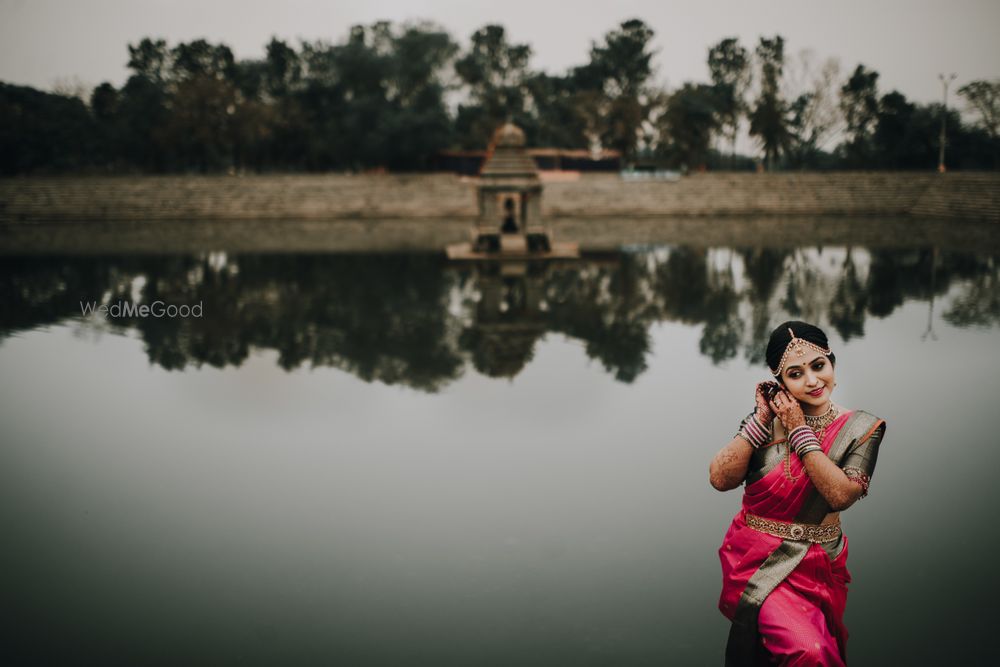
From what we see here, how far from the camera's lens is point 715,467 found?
3.09 metres

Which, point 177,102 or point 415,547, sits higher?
point 177,102

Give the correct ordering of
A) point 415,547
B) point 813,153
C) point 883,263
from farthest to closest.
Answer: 1. point 813,153
2. point 883,263
3. point 415,547

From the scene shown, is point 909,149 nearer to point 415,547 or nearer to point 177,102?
point 177,102

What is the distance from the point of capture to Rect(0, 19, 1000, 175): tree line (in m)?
50.0

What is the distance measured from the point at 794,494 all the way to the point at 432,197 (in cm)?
4197

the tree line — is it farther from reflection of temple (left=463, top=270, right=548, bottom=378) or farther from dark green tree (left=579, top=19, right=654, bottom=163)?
reflection of temple (left=463, top=270, right=548, bottom=378)

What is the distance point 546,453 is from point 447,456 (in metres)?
0.83

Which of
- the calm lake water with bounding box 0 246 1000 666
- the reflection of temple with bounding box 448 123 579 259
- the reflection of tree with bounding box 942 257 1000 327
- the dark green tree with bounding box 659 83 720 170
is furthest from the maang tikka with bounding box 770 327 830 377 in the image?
the dark green tree with bounding box 659 83 720 170

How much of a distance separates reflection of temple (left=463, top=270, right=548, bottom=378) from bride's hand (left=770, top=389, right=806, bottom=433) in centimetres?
659

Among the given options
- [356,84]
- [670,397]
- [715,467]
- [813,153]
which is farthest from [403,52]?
[715,467]

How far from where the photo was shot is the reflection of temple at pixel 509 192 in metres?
23.9

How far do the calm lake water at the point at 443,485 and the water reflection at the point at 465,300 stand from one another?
0.43ft

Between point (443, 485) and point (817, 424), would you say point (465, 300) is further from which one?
point (817, 424)

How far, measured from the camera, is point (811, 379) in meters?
2.90
